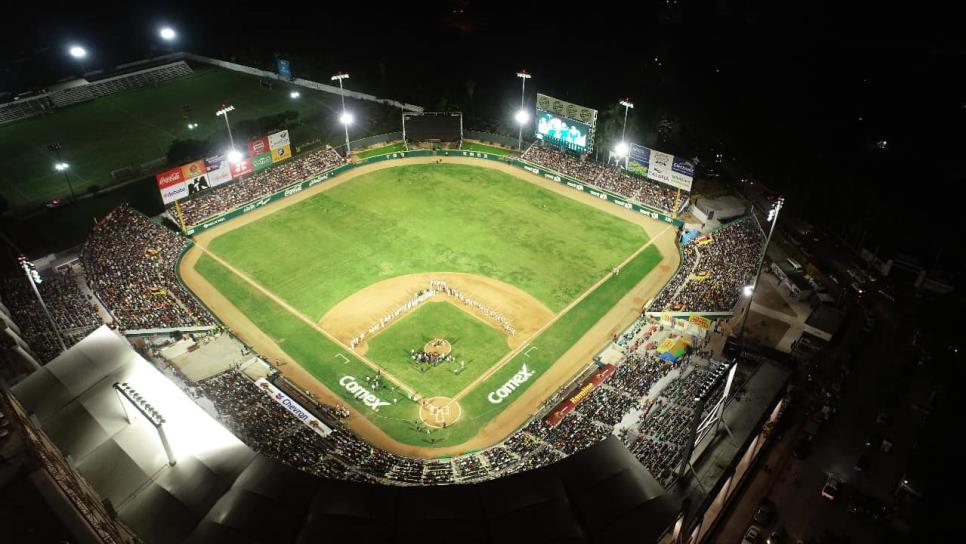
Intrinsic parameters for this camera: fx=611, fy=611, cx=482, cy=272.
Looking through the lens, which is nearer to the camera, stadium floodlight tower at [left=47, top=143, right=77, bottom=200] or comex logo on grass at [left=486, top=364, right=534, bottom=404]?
comex logo on grass at [left=486, top=364, right=534, bottom=404]

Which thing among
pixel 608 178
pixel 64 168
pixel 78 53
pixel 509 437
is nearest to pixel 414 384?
pixel 509 437

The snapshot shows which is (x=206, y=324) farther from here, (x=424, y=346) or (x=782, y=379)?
(x=782, y=379)

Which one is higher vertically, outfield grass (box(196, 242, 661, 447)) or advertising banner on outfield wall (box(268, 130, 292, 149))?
advertising banner on outfield wall (box(268, 130, 292, 149))

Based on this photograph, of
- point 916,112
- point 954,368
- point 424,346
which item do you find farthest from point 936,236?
point 424,346

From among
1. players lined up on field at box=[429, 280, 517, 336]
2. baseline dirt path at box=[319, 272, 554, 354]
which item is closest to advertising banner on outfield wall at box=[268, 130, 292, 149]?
baseline dirt path at box=[319, 272, 554, 354]

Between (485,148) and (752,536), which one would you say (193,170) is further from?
(752,536)

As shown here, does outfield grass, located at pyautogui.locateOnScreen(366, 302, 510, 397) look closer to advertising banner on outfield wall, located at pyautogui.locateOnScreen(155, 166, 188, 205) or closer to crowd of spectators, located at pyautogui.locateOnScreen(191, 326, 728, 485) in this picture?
crowd of spectators, located at pyautogui.locateOnScreen(191, 326, 728, 485)
